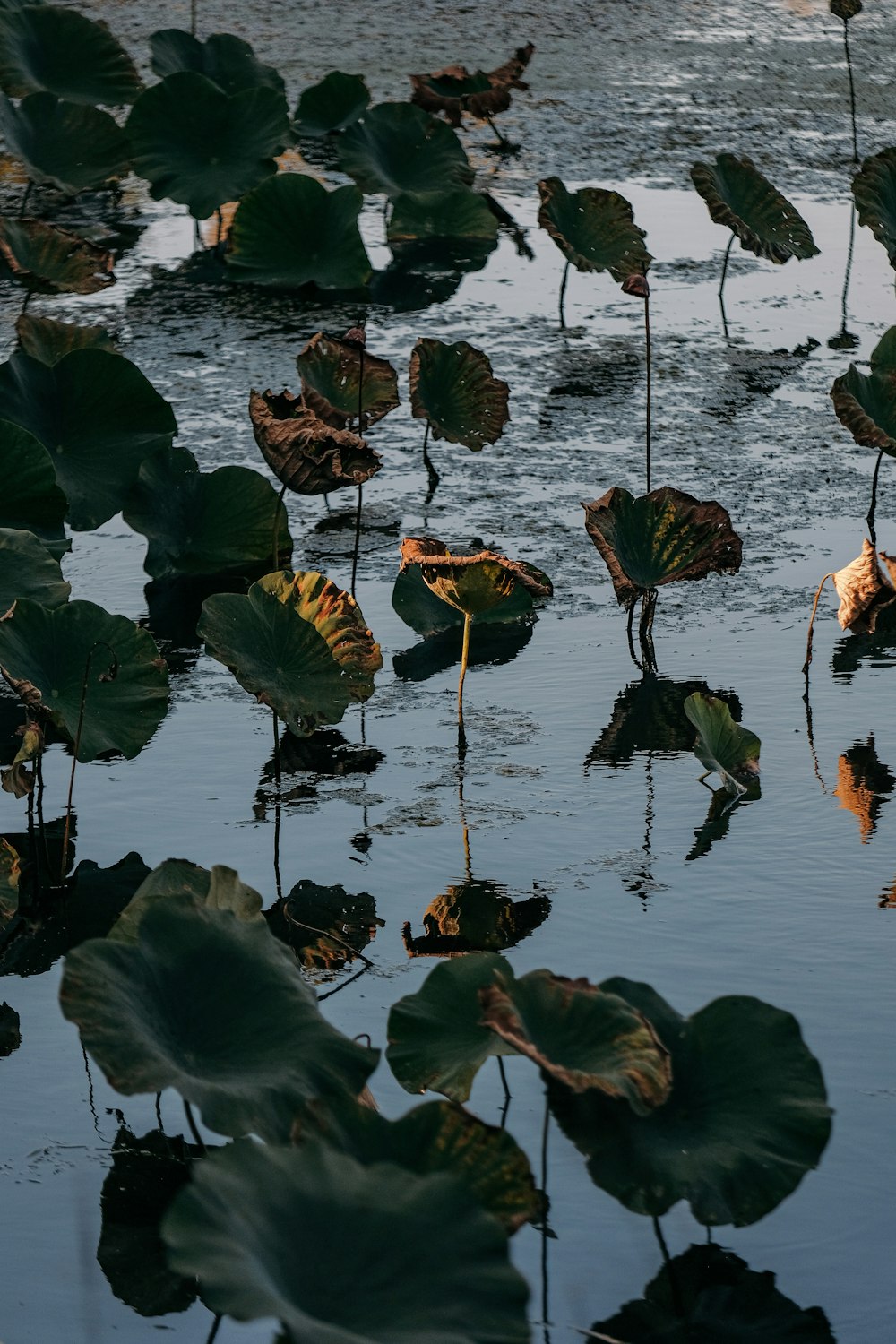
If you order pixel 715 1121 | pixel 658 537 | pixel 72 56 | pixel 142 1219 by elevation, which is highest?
pixel 72 56

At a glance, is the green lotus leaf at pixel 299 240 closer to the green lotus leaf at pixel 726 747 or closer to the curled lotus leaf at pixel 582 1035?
the green lotus leaf at pixel 726 747

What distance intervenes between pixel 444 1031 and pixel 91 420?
187 cm

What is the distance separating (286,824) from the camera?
263cm

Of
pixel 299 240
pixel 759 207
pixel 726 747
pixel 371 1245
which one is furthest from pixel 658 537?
pixel 299 240

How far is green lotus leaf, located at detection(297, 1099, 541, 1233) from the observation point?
146 cm

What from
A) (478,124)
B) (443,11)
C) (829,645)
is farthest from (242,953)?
(443,11)

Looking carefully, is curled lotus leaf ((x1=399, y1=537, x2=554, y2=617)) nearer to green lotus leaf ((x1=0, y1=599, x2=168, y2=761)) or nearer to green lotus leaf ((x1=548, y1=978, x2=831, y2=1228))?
green lotus leaf ((x1=0, y1=599, x2=168, y2=761))

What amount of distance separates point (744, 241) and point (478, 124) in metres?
2.39

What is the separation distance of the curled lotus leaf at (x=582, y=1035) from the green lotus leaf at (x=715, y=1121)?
40 mm

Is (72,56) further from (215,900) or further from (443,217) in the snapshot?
(215,900)

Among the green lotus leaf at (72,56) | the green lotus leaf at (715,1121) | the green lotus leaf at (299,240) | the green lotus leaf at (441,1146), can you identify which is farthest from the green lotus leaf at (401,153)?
the green lotus leaf at (441,1146)

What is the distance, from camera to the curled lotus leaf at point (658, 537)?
119 inches

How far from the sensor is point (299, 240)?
16.3ft

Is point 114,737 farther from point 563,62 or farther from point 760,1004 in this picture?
point 563,62
